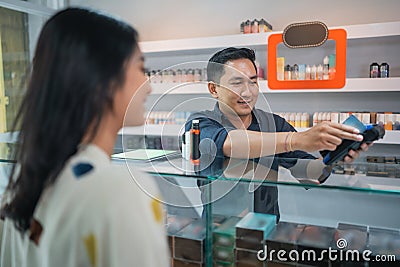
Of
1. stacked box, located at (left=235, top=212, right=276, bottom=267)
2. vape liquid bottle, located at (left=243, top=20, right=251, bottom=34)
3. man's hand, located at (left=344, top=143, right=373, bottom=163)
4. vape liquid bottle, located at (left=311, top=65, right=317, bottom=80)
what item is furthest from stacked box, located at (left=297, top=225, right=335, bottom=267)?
vape liquid bottle, located at (left=243, top=20, right=251, bottom=34)

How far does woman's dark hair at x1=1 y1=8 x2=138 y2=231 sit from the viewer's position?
0.53 meters

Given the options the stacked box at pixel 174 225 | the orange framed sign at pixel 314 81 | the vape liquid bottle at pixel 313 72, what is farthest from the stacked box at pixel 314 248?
the vape liquid bottle at pixel 313 72

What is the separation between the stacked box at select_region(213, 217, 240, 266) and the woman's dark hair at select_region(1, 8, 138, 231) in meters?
0.62

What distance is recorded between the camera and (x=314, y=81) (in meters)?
2.61

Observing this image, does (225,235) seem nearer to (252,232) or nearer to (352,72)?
(252,232)

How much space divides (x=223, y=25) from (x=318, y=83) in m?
1.12

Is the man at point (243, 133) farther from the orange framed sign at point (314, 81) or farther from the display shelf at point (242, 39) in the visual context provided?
the display shelf at point (242, 39)

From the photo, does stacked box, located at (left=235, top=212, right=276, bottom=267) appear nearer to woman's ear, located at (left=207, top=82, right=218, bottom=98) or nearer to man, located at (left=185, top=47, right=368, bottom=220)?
man, located at (left=185, top=47, right=368, bottom=220)

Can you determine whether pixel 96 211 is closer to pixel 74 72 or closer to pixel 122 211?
pixel 122 211

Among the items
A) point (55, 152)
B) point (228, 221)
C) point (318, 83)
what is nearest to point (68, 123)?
point (55, 152)

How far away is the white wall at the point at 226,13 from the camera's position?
2768 mm

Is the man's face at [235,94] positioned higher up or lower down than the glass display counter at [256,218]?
higher up

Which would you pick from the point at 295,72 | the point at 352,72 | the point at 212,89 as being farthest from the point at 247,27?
the point at 212,89

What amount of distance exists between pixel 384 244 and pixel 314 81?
1.77m
